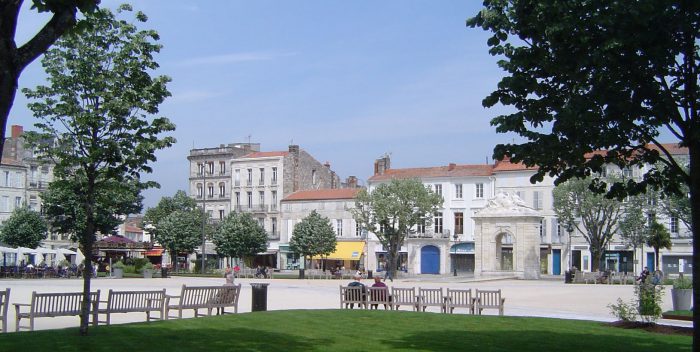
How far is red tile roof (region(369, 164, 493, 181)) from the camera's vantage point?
68.1m

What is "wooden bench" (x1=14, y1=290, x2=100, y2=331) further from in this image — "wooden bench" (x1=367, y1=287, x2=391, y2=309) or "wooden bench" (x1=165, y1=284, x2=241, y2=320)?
"wooden bench" (x1=367, y1=287, x2=391, y2=309)

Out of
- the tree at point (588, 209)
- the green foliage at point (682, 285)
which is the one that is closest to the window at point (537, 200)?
the tree at point (588, 209)

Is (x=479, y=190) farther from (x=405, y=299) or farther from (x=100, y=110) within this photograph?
(x=100, y=110)

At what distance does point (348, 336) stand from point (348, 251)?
57.7 metres

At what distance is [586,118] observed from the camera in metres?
9.66

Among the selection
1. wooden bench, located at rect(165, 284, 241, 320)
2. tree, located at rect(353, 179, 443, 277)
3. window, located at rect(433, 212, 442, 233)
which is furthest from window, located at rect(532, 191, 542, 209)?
wooden bench, located at rect(165, 284, 241, 320)

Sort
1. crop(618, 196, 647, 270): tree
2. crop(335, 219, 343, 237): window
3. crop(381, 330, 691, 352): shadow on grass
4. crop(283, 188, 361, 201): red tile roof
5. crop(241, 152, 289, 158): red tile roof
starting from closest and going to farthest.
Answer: crop(381, 330, 691, 352): shadow on grass, crop(618, 196, 647, 270): tree, crop(283, 188, 361, 201): red tile roof, crop(335, 219, 343, 237): window, crop(241, 152, 289, 158): red tile roof

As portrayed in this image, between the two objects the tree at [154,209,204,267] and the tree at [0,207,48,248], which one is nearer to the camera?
the tree at [0,207,48,248]

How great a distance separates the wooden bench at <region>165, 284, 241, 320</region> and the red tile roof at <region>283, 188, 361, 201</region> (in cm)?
5271

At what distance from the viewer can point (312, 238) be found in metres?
61.9

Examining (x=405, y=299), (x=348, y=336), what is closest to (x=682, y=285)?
(x=405, y=299)

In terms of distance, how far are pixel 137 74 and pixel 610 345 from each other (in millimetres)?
9159

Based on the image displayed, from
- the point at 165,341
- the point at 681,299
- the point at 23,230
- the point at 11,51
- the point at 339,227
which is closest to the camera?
the point at 11,51

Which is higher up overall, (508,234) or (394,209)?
(394,209)
